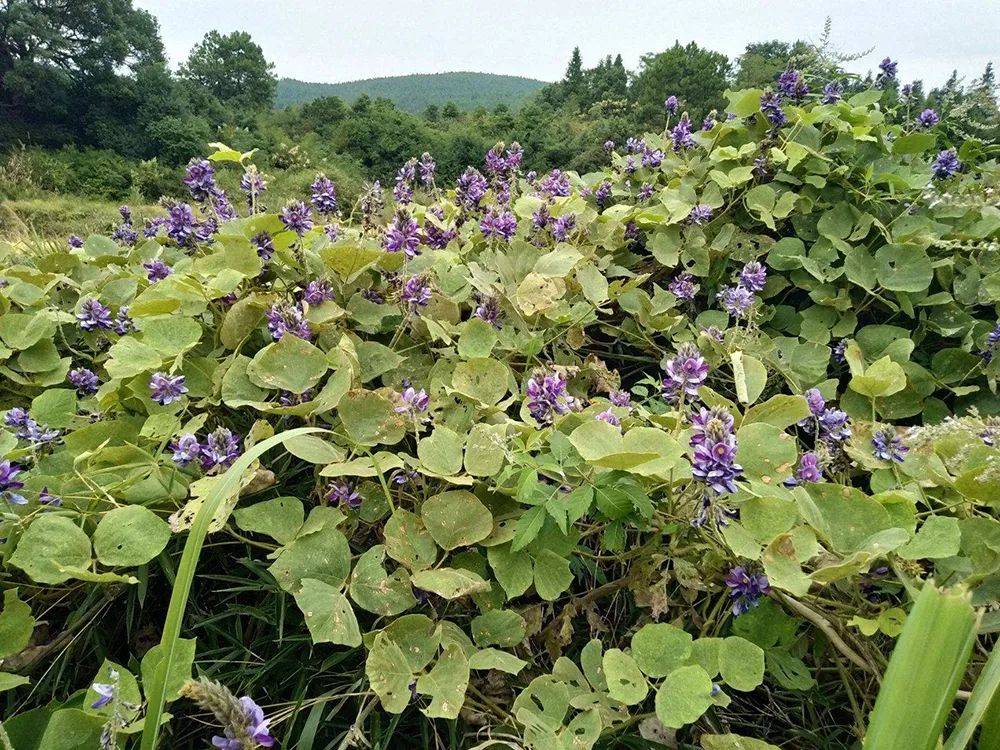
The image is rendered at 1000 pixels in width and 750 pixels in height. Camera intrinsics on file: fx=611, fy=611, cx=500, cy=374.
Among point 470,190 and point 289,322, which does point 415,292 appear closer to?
point 289,322

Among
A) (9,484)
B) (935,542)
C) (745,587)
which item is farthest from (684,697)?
(9,484)

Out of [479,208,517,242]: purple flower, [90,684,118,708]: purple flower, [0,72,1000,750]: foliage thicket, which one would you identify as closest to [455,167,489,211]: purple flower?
[479,208,517,242]: purple flower

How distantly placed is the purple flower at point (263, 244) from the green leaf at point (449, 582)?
33.6 inches

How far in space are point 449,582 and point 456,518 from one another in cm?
12

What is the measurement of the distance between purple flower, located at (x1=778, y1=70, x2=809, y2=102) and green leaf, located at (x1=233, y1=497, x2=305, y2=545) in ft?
7.12

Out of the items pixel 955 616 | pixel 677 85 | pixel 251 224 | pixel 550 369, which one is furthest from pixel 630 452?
pixel 677 85

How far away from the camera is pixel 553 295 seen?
145 cm

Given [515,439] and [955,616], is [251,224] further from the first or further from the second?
[955,616]

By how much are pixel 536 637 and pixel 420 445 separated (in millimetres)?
408

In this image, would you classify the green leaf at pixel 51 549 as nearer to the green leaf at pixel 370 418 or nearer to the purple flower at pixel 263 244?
the green leaf at pixel 370 418

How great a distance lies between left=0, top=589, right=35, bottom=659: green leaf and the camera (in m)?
0.86

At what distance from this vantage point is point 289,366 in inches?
45.5

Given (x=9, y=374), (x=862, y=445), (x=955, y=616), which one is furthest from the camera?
(x=9, y=374)

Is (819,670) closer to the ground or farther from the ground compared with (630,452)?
closer to the ground
